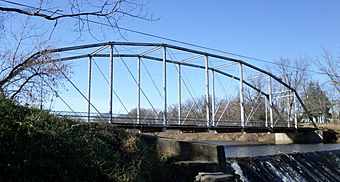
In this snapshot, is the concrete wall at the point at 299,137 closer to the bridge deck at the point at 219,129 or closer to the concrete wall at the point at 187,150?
the bridge deck at the point at 219,129

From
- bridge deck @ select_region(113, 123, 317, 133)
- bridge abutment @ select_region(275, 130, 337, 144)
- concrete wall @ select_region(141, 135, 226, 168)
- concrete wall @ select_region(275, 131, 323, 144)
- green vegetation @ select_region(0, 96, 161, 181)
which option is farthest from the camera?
concrete wall @ select_region(275, 131, 323, 144)

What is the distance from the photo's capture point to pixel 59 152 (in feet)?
19.7

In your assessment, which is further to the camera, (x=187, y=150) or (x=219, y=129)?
(x=219, y=129)

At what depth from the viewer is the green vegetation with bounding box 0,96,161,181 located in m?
5.32

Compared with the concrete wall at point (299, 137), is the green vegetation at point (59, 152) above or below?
above

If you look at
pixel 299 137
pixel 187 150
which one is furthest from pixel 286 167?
pixel 299 137

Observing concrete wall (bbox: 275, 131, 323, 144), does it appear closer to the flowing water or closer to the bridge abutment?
the bridge abutment

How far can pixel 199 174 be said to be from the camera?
9008mm

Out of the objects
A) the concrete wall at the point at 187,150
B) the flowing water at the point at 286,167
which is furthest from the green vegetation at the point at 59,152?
the flowing water at the point at 286,167

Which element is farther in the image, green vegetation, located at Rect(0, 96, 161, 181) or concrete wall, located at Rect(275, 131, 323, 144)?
concrete wall, located at Rect(275, 131, 323, 144)

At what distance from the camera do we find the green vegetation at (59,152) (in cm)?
532

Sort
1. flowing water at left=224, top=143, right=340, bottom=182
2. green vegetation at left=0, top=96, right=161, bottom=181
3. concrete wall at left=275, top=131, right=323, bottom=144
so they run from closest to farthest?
green vegetation at left=0, top=96, right=161, bottom=181 < flowing water at left=224, top=143, right=340, bottom=182 < concrete wall at left=275, top=131, right=323, bottom=144

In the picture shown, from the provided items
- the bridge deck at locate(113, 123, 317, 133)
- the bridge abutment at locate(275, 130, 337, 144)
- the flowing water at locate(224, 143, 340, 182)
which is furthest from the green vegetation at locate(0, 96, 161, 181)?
the bridge abutment at locate(275, 130, 337, 144)

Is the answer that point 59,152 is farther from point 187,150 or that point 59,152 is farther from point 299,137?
point 299,137
